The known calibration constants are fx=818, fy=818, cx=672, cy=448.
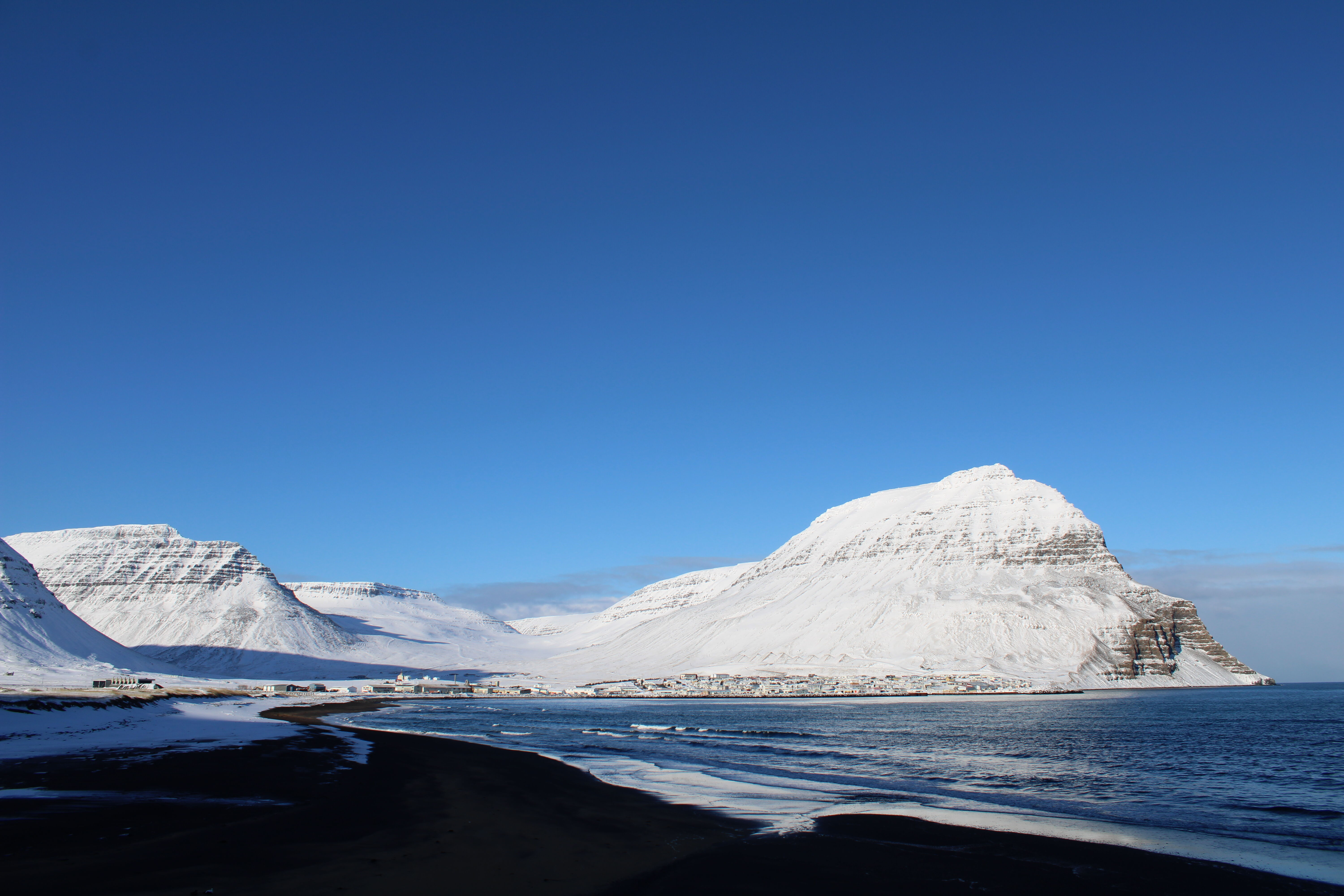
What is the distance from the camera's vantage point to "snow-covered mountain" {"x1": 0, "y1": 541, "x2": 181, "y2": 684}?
445ft

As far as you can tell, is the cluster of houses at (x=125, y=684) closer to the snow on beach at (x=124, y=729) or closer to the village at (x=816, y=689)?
the village at (x=816, y=689)

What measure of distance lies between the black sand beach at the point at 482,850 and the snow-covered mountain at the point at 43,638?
430ft

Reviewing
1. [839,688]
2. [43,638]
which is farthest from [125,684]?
[839,688]

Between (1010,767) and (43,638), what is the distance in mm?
171525

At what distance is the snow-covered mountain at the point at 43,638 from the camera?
13550 cm

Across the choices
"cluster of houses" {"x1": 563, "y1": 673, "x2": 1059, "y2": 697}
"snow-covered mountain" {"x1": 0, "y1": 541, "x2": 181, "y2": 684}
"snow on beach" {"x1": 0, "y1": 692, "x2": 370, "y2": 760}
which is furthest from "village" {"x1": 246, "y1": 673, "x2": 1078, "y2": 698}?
"snow on beach" {"x1": 0, "y1": 692, "x2": 370, "y2": 760}

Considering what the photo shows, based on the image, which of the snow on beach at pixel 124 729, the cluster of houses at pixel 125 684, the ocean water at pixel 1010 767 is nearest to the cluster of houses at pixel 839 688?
the ocean water at pixel 1010 767

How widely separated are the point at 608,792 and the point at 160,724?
4484 cm

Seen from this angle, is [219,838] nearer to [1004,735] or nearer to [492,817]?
[492,817]

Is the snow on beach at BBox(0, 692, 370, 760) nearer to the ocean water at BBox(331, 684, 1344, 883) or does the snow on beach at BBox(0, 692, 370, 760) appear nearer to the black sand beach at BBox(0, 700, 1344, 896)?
the black sand beach at BBox(0, 700, 1344, 896)

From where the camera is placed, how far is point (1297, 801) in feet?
108

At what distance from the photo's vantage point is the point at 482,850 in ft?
62.8

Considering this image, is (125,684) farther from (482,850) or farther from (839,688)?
(482,850)

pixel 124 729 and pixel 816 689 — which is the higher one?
pixel 124 729
